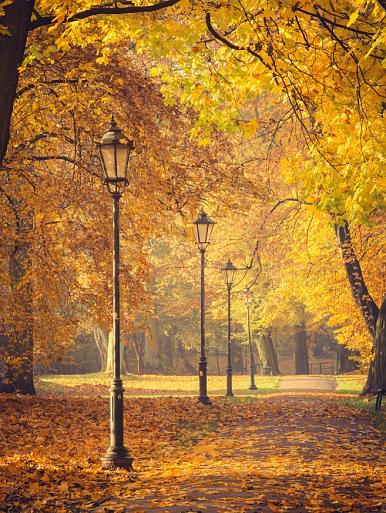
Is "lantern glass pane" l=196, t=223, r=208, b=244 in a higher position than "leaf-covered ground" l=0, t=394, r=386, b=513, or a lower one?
higher

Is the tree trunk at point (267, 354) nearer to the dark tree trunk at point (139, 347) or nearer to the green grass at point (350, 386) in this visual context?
the dark tree trunk at point (139, 347)

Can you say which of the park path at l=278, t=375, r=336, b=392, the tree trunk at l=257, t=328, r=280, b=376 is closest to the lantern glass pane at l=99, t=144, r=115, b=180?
the park path at l=278, t=375, r=336, b=392

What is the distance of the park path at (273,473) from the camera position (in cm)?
802

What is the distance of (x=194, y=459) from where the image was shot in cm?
1241

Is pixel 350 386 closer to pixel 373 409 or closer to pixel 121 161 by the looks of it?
pixel 373 409

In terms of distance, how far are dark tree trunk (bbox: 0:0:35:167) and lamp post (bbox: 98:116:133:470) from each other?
11.1 feet

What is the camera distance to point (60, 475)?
34.8 feet

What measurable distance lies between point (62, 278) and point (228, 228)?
23.4 metres

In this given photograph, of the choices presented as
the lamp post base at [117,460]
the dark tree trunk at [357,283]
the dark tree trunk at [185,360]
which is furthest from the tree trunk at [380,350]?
the dark tree trunk at [185,360]

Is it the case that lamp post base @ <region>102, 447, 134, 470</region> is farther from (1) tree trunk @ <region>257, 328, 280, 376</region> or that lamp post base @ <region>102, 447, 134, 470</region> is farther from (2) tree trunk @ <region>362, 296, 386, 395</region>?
(1) tree trunk @ <region>257, 328, 280, 376</region>

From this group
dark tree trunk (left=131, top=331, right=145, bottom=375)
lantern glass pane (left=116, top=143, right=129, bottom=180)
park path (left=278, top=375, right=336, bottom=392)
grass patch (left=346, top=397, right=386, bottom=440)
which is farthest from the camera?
dark tree trunk (left=131, top=331, right=145, bottom=375)

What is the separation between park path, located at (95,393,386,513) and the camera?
8.02 meters

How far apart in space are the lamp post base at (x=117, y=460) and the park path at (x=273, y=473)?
0.88ft

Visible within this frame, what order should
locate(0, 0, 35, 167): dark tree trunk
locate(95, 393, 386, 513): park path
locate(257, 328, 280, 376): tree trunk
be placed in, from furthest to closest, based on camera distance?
locate(257, 328, 280, 376): tree trunk, locate(0, 0, 35, 167): dark tree trunk, locate(95, 393, 386, 513): park path
